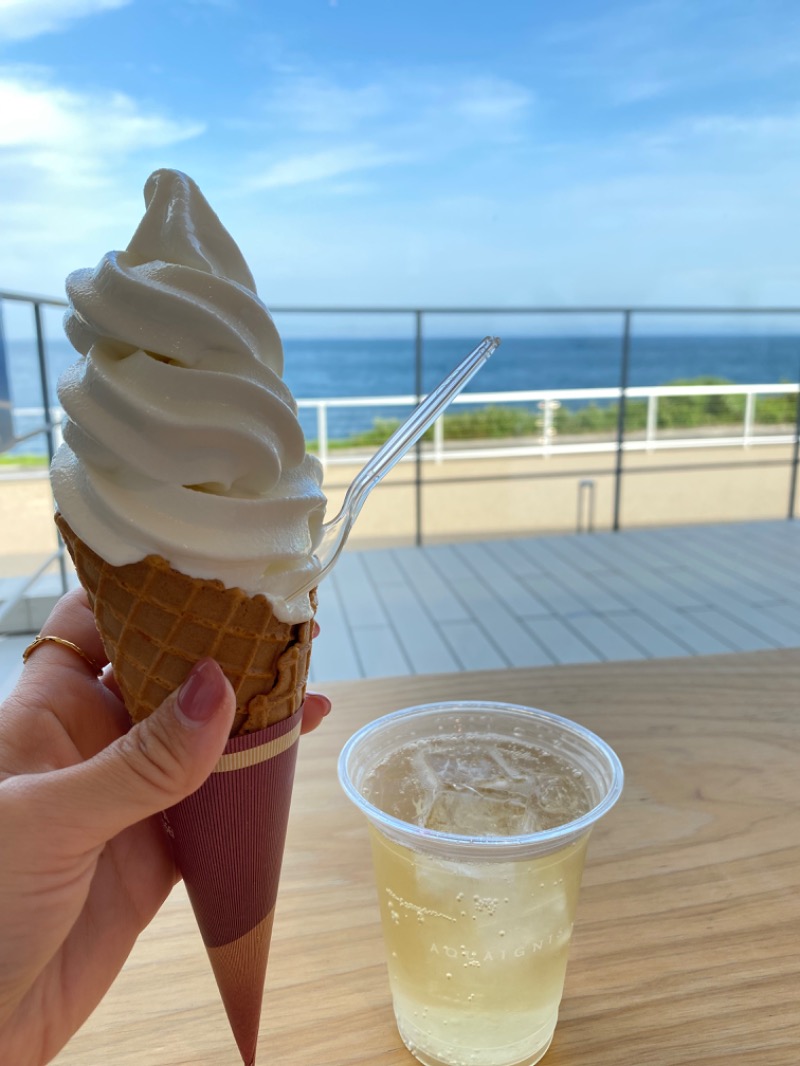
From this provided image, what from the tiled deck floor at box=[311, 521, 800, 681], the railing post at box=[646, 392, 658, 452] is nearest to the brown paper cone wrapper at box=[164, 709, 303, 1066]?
the tiled deck floor at box=[311, 521, 800, 681]

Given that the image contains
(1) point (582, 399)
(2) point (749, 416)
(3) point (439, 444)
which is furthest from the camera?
(2) point (749, 416)

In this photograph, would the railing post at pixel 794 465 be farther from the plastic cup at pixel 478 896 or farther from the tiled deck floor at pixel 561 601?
the plastic cup at pixel 478 896

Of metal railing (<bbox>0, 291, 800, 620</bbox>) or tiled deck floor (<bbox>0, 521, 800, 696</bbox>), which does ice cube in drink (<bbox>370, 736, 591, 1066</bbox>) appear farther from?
metal railing (<bbox>0, 291, 800, 620</bbox>)

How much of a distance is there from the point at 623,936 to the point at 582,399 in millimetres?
3955

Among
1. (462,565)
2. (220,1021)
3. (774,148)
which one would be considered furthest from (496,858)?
(774,148)

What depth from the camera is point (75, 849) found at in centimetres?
49

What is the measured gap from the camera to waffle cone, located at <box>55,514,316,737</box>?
53cm

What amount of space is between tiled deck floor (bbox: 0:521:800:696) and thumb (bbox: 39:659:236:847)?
203cm

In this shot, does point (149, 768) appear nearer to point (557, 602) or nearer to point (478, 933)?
point (478, 933)

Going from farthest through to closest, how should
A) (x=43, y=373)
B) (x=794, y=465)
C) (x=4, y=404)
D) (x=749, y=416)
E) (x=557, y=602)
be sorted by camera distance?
(x=749, y=416) → (x=794, y=465) → (x=557, y=602) → (x=43, y=373) → (x=4, y=404)

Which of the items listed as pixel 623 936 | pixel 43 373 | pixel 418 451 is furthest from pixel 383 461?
pixel 418 451

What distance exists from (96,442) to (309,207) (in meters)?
17.5

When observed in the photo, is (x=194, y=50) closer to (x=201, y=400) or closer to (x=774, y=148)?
(x=774, y=148)

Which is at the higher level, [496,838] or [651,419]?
[496,838]
